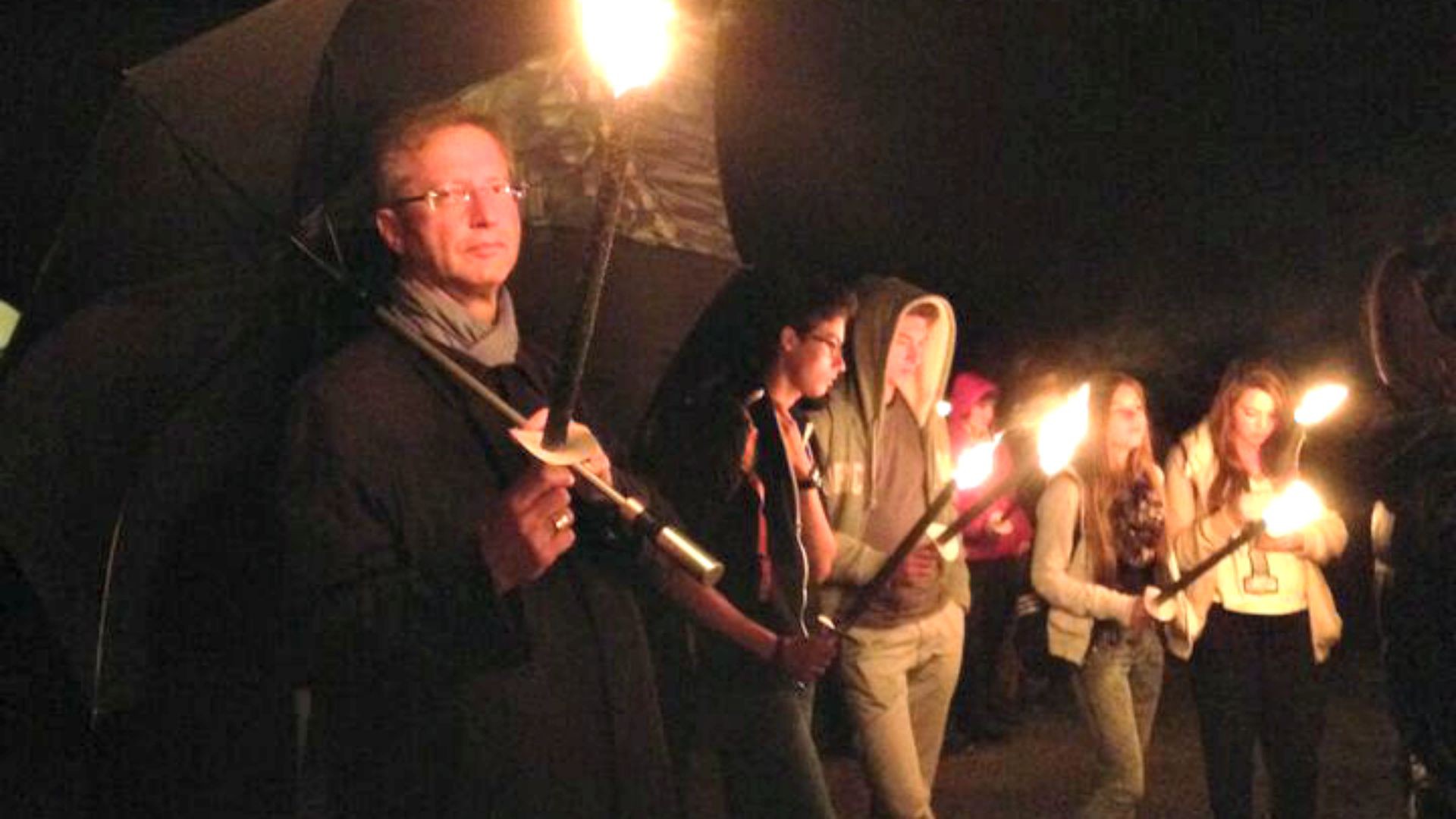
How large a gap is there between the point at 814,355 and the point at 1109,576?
1.66 meters

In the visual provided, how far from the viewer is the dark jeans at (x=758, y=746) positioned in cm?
439

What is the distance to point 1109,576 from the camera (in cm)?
582

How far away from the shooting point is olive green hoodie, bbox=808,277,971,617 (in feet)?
17.5

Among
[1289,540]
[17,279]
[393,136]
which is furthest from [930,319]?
[17,279]

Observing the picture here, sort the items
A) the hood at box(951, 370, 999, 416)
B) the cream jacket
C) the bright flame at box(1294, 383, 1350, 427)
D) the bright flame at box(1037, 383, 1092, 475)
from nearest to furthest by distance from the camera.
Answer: the bright flame at box(1037, 383, 1092, 475) → the bright flame at box(1294, 383, 1350, 427) → the cream jacket → the hood at box(951, 370, 999, 416)

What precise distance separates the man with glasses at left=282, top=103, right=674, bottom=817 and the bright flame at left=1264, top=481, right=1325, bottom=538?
3.24 meters

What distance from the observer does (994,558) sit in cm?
860

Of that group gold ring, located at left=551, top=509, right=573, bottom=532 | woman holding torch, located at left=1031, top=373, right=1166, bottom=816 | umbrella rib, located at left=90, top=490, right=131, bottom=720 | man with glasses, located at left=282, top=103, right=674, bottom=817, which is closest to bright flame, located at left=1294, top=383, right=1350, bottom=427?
woman holding torch, located at left=1031, top=373, right=1166, bottom=816

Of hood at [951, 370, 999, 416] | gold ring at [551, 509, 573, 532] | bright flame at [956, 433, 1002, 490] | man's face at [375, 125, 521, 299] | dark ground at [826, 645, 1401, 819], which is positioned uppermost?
man's face at [375, 125, 521, 299]

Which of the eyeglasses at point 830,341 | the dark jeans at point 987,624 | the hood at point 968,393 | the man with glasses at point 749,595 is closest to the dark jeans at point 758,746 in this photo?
the man with glasses at point 749,595

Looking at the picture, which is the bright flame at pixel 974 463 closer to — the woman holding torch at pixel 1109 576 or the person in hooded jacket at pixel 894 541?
the person in hooded jacket at pixel 894 541

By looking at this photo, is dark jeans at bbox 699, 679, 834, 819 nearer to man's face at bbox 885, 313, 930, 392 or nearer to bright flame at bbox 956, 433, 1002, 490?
bright flame at bbox 956, 433, 1002, 490

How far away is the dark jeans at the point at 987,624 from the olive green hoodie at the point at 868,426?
2.52 metres

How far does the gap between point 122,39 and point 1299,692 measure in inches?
390
